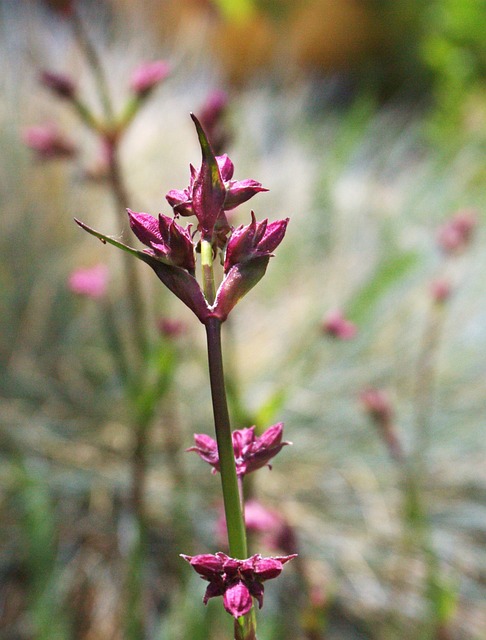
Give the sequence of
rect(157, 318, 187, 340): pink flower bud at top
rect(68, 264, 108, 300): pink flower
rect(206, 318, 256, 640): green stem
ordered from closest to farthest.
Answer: rect(206, 318, 256, 640): green stem
rect(157, 318, 187, 340): pink flower bud at top
rect(68, 264, 108, 300): pink flower

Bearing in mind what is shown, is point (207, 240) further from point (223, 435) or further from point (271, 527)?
point (271, 527)

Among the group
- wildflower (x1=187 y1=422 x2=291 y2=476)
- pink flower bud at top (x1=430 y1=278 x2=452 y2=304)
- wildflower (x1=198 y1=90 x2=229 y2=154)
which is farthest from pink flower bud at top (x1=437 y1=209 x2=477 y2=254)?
wildflower (x1=187 y1=422 x2=291 y2=476)

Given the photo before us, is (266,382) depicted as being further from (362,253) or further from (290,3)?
(290,3)

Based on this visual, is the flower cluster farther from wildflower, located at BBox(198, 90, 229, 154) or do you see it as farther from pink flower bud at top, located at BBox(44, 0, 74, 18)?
pink flower bud at top, located at BBox(44, 0, 74, 18)

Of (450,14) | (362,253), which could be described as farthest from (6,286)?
(450,14)

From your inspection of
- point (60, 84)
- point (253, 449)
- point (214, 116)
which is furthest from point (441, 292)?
point (253, 449)

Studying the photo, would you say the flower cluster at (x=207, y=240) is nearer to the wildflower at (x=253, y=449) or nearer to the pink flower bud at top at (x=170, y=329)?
the wildflower at (x=253, y=449)
